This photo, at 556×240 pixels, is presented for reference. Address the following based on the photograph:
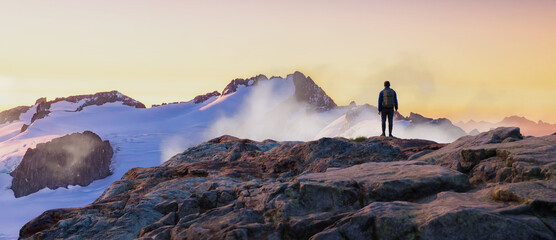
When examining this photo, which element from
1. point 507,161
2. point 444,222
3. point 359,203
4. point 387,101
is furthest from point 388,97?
point 444,222

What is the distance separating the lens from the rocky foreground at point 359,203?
9.40 meters

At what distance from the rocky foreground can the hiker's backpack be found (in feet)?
36.1

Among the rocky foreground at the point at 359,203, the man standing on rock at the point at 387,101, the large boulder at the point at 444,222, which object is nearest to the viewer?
the large boulder at the point at 444,222

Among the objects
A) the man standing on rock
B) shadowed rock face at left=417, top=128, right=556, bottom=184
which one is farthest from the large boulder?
the man standing on rock

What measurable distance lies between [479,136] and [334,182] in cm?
952

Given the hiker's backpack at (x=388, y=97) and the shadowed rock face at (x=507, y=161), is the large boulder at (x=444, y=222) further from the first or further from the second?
the hiker's backpack at (x=388, y=97)

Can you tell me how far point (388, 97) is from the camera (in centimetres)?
2917

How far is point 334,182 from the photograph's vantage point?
1220cm

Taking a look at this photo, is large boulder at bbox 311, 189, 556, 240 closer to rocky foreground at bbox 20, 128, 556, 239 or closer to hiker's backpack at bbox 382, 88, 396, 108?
rocky foreground at bbox 20, 128, 556, 239

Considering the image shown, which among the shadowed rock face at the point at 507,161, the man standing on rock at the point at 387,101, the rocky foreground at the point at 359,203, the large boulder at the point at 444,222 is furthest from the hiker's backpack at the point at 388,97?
the large boulder at the point at 444,222

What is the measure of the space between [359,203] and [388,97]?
1874cm

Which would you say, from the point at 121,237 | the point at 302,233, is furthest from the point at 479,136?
the point at 121,237

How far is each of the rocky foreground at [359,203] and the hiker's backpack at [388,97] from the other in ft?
36.1

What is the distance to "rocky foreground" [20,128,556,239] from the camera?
9.40 meters
